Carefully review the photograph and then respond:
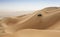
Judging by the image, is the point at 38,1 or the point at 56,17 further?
the point at 38,1

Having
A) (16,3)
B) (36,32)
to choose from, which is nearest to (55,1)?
(16,3)

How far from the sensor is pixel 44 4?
2250 mm

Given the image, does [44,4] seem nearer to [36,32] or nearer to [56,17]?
[56,17]

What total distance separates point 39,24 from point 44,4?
1.02 m

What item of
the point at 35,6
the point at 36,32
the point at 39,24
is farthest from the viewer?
the point at 35,6

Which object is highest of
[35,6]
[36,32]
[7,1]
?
[7,1]

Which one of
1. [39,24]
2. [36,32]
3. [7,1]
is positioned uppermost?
[7,1]

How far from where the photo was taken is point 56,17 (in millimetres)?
1317

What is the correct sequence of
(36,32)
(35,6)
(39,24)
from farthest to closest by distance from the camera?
(35,6) < (39,24) < (36,32)

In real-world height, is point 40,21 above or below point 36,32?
above

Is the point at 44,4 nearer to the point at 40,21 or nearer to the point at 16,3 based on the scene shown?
the point at 16,3

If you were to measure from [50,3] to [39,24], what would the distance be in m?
1.04

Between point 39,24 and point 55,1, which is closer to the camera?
A: point 39,24

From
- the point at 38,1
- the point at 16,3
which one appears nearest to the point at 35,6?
the point at 38,1
